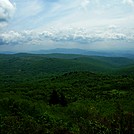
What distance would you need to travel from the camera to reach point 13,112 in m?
47.0

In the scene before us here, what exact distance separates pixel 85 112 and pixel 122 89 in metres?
44.5

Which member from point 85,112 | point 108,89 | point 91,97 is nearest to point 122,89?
point 108,89

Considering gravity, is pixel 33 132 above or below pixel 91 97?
above

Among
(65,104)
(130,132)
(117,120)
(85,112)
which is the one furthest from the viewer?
(65,104)

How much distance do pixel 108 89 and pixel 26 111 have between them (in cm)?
5100

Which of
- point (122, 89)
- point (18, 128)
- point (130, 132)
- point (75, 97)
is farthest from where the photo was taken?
point (122, 89)

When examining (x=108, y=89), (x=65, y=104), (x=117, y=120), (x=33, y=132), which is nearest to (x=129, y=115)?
(x=117, y=120)

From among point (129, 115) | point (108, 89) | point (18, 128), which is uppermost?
point (129, 115)

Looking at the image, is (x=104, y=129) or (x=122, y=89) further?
(x=122, y=89)

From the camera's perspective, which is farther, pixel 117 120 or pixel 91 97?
pixel 91 97

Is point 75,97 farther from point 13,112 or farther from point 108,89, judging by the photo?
point 13,112

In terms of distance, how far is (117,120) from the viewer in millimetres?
18016

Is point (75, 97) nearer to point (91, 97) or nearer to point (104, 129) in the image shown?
point (91, 97)

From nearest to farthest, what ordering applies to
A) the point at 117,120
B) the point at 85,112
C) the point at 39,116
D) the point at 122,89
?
the point at 117,120 → the point at 39,116 → the point at 85,112 → the point at 122,89
